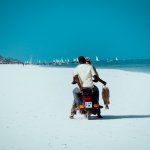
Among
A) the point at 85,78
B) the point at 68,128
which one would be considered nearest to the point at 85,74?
the point at 85,78

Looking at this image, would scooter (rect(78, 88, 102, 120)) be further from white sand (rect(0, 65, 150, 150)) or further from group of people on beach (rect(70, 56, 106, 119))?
white sand (rect(0, 65, 150, 150))

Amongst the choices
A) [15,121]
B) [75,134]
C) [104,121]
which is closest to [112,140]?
[75,134]

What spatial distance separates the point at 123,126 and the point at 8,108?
4625 millimetres

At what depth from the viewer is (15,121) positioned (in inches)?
400

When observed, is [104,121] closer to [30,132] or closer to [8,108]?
[30,132]

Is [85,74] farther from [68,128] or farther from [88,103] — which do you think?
[68,128]

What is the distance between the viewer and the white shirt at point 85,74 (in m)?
10.5

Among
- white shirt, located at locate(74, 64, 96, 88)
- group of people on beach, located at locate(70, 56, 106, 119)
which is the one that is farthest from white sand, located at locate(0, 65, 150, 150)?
white shirt, located at locate(74, 64, 96, 88)

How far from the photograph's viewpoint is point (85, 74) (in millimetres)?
10500

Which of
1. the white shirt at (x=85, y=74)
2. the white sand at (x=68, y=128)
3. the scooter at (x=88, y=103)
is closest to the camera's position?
the white sand at (x=68, y=128)

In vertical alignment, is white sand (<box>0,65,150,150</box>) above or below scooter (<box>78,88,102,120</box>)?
below

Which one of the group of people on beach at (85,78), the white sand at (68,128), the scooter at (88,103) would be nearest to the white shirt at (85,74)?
the group of people on beach at (85,78)

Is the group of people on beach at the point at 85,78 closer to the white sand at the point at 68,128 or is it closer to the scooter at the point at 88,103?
the scooter at the point at 88,103

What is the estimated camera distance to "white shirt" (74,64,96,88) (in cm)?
1047
